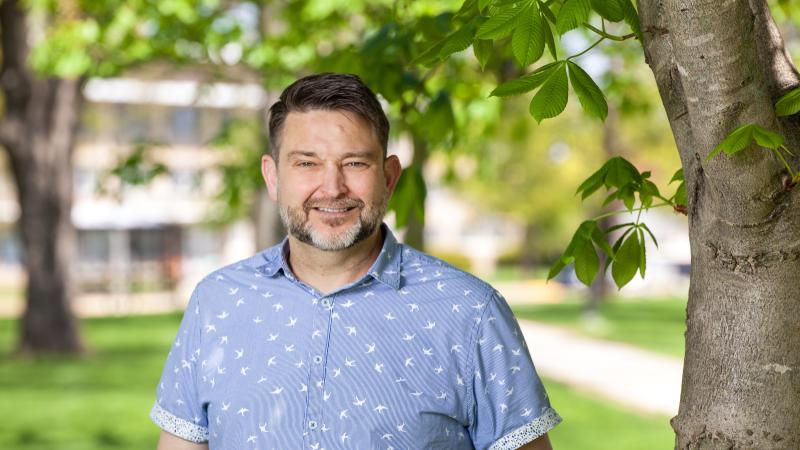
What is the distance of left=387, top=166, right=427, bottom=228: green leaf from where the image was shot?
345 cm

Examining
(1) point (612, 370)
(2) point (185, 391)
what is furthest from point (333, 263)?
(1) point (612, 370)

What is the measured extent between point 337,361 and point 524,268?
4351 cm

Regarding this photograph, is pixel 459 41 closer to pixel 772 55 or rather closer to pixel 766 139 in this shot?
pixel 772 55

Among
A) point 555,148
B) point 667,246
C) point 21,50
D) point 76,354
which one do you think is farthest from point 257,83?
point 667,246

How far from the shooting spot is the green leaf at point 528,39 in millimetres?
2146

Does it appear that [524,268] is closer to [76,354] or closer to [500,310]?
[76,354]

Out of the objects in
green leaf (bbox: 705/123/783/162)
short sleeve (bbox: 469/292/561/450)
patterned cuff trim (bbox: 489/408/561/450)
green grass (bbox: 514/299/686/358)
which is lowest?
green grass (bbox: 514/299/686/358)

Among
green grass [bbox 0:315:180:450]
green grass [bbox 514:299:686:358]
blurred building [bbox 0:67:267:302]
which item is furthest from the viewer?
blurred building [bbox 0:67:267:302]

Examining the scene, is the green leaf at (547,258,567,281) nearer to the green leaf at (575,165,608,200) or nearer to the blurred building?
the green leaf at (575,165,608,200)

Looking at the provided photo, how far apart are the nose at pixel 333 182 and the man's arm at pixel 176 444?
766mm

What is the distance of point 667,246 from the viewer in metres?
49.8

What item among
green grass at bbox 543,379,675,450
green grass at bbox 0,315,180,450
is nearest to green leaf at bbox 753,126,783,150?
green grass at bbox 543,379,675,450

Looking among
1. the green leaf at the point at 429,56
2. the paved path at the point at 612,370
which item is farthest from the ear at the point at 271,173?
the paved path at the point at 612,370

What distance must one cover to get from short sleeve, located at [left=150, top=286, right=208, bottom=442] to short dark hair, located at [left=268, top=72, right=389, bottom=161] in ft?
1.85
